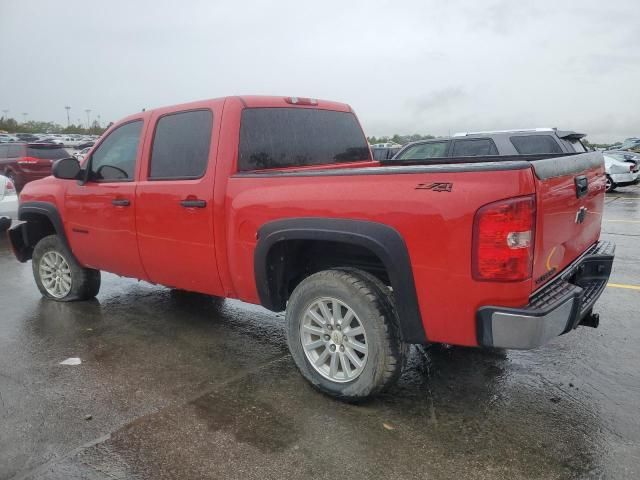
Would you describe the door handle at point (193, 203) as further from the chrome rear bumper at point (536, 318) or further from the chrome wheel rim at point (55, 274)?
the chrome wheel rim at point (55, 274)

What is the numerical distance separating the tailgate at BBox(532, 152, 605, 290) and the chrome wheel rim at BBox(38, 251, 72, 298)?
15.1 ft

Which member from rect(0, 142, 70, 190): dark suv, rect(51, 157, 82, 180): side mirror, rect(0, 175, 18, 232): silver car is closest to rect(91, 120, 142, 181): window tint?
rect(51, 157, 82, 180): side mirror

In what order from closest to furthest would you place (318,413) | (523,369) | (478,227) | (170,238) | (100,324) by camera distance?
(478,227) < (318,413) < (523,369) < (170,238) < (100,324)

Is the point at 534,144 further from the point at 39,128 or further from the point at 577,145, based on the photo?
the point at 39,128

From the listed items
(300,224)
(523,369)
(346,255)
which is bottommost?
(523,369)

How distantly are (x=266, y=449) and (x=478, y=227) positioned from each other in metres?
1.60

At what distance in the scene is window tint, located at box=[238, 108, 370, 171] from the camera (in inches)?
153

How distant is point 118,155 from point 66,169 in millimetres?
477

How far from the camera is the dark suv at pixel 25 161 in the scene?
52.7 ft

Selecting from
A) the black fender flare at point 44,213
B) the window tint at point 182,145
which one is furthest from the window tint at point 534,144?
the black fender flare at point 44,213

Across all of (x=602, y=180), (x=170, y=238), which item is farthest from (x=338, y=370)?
(x=602, y=180)

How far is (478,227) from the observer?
258 cm

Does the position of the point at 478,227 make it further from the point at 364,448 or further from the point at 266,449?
the point at 266,449

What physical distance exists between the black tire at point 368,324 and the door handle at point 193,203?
1.02 m
